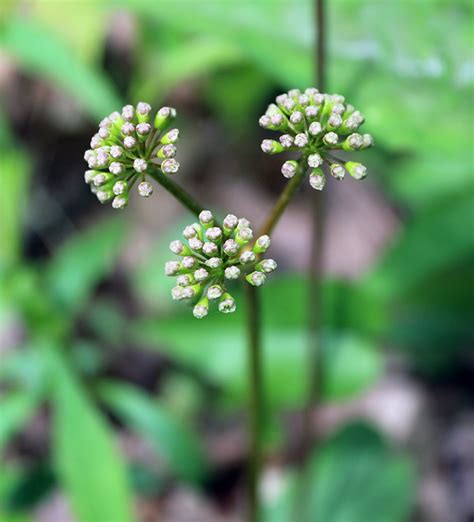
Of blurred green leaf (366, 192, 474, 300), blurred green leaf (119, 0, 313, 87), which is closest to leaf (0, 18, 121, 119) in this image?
blurred green leaf (119, 0, 313, 87)

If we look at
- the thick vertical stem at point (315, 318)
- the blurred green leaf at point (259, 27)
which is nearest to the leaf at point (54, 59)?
the blurred green leaf at point (259, 27)

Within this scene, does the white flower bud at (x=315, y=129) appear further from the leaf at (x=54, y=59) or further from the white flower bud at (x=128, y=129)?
the leaf at (x=54, y=59)

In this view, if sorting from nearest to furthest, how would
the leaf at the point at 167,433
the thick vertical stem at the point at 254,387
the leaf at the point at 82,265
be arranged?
the thick vertical stem at the point at 254,387 < the leaf at the point at 167,433 < the leaf at the point at 82,265

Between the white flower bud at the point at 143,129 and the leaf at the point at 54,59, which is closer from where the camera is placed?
the white flower bud at the point at 143,129

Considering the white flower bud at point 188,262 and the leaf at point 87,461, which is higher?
the white flower bud at point 188,262

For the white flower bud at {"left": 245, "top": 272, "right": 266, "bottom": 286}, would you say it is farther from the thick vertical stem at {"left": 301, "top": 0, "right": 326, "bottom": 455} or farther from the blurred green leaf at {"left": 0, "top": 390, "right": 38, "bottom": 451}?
the blurred green leaf at {"left": 0, "top": 390, "right": 38, "bottom": 451}

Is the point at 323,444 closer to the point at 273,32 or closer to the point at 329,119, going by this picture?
the point at 273,32

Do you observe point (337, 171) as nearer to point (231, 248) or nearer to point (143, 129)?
point (231, 248)

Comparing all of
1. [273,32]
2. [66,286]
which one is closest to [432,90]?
[273,32]
